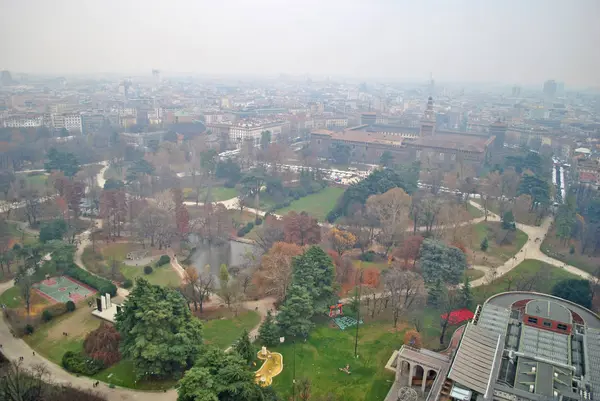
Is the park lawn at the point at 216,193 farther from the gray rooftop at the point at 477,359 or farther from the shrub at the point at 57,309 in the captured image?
the gray rooftop at the point at 477,359

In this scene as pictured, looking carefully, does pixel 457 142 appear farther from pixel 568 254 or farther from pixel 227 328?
pixel 227 328

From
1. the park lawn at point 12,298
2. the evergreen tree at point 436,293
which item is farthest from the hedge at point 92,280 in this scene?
→ the evergreen tree at point 436,293

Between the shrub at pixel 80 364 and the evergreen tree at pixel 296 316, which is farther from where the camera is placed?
the evergreen tree at pixel 296 316

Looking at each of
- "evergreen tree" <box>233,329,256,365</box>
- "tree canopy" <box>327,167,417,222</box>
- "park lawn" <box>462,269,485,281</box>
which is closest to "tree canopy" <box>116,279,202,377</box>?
"evergreen tree" <box>233,329,256,365</box>

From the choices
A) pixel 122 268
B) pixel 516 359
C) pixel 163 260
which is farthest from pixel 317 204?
pixel 516 359

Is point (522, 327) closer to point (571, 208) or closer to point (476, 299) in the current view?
point (476, 299)

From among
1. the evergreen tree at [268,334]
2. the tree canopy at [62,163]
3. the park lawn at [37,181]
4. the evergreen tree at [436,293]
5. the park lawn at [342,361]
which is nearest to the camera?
the park lawn at [342,361]
